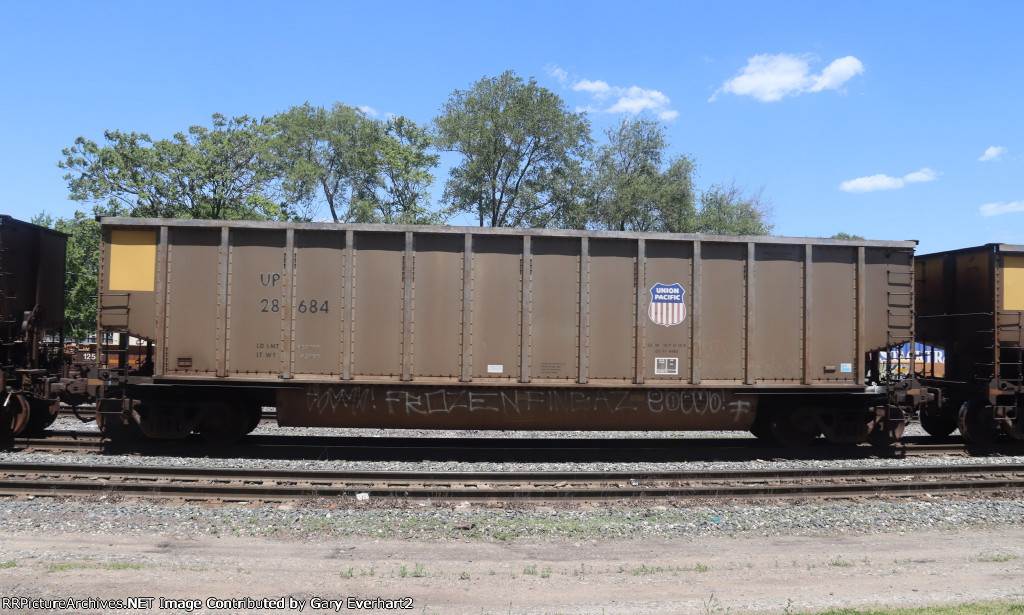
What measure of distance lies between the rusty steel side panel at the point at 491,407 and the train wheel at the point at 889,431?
9.48 ft

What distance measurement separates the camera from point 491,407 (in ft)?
34.7

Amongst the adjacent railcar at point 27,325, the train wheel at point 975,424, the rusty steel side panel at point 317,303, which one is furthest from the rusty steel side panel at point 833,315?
the adjacent railcar at point 27,325

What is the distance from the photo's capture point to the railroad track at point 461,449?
10602 millimetres

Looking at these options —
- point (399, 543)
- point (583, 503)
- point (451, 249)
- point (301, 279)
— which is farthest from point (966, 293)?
point (301, 279)

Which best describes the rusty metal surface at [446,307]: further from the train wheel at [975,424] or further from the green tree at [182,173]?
the green tree at [182,173]

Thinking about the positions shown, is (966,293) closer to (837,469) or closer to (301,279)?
(837,469)

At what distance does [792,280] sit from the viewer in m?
11.1

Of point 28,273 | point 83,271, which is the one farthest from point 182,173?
point 28,273

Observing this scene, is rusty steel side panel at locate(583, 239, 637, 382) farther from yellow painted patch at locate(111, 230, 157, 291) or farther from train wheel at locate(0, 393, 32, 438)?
train wheel at locate(0, 393, 32, 438)

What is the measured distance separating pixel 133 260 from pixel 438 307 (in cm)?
520

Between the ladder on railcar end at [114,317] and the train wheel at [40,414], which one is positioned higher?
the ladder on railcar end at [114,317]

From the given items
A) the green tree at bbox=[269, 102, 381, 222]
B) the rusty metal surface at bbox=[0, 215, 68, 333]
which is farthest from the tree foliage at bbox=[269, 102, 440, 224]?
the rusty metal surface at bbox=[0, 215, 68, 333]

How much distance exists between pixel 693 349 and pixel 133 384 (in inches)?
374

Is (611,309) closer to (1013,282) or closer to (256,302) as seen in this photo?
(256,302)
